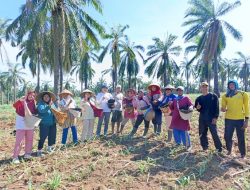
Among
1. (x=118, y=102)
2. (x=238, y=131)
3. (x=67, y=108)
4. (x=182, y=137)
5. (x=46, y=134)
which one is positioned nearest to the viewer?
(x=238, y=131)

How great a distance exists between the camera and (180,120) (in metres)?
8.14

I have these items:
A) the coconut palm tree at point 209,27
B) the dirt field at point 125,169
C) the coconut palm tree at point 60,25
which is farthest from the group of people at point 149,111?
the coconut palm tree at point 209,27

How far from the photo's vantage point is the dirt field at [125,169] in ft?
19.6

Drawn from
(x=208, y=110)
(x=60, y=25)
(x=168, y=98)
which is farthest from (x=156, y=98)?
(x=60, y=25)

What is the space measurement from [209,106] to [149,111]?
1931mm

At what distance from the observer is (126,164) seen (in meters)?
6.85

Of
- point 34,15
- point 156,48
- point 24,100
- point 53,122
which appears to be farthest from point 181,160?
point 156,48

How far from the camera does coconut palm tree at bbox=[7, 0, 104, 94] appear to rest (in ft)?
52.5

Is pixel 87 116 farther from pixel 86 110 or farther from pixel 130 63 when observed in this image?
pixel 130 63

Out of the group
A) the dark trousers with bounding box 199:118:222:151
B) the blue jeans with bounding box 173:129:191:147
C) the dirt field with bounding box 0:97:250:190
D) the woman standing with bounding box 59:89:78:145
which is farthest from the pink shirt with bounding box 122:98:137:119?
the dark trousers with bounding box 199:118:222:151

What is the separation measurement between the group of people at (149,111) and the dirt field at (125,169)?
1.37ft

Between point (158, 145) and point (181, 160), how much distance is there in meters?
1.23

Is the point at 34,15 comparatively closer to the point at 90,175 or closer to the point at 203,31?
the point at 90,175

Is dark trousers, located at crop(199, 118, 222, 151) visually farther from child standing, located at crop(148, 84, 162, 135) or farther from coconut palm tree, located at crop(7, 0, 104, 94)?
coconut palm tree, located at crop(7, 0, 104, 94)
